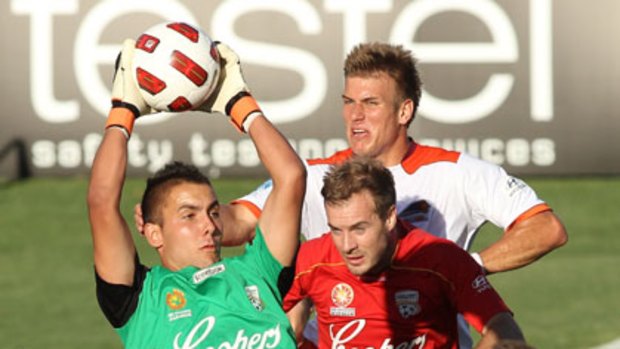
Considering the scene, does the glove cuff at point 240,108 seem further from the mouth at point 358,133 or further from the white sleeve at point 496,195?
the white sleeve at point 496,195

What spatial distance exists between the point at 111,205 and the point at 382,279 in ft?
5.95

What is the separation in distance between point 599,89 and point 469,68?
70.8 inches

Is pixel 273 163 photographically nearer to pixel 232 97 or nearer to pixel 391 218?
pixel 232 97

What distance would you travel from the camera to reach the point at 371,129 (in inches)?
376

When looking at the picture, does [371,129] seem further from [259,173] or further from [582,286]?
[259,173]

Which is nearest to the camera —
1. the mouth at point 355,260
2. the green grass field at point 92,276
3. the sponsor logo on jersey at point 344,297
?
the mouth at point 355,260

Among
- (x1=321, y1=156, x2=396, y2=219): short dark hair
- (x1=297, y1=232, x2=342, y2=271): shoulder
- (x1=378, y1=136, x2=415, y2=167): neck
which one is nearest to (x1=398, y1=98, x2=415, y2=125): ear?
(x1=378, y1=136, x2=415, y2=167): neck

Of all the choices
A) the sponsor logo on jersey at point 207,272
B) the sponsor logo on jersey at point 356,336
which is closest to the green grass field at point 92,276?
the sponsor logo on jersey at point 356,336

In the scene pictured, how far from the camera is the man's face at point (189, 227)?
25.5 ft

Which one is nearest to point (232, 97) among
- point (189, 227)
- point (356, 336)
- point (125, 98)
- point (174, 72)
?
point (174, 72)

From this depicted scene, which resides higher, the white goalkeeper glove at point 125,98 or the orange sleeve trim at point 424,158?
the white goalkeeper glove at point 125,98

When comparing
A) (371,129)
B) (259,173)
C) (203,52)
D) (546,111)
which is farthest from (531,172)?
(203,52)

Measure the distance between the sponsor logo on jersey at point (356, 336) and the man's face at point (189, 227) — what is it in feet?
3.90

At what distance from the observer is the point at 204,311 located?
7676mm
